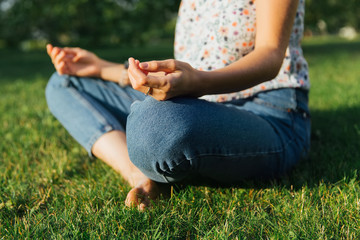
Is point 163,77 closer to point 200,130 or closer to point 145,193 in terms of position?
point 200,130

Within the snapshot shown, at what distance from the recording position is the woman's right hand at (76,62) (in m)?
2.03

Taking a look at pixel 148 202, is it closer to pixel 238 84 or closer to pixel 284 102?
pixel 238 84

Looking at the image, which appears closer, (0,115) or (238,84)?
(238,84)

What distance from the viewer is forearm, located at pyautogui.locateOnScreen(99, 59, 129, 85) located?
2.05 meters

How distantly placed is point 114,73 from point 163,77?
3.20 ft

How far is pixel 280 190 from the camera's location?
1620 millimetres

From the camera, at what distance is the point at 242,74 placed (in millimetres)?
1313

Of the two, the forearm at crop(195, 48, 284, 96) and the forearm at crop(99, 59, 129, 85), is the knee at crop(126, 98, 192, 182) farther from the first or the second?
the forearm at crop(99, 59, 129, 85)

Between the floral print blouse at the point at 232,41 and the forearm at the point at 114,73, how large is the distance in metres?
0.38

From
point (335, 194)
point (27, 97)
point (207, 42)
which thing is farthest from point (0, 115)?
point (335, 194)

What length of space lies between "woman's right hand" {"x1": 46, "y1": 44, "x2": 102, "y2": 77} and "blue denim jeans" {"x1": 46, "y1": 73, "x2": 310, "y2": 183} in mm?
81

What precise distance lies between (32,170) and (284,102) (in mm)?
1332

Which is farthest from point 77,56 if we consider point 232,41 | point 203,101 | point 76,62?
point 203,101

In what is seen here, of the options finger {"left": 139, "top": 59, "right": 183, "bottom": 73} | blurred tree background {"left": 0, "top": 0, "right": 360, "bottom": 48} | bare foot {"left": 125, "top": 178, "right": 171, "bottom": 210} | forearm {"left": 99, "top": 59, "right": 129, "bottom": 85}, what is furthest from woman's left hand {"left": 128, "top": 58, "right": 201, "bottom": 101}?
blurred tree background {"left": 0, "top": 0, "right": 360, "bottom": 48}
